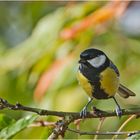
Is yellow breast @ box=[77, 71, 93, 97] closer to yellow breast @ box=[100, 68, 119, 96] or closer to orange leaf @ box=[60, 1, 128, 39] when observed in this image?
yellow breast @ box=[100, 68, 119, 96]

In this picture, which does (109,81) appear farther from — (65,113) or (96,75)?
(65,113)

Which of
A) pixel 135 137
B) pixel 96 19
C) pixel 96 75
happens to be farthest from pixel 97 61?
pixel 96 19

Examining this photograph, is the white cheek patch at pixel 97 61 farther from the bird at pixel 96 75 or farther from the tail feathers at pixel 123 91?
the tail feathers at pixel 123 91

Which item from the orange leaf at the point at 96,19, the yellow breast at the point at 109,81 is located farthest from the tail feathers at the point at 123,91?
the orange leaf at the point at 96,19

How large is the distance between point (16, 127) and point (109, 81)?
20cm

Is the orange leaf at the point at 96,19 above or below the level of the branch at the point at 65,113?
above

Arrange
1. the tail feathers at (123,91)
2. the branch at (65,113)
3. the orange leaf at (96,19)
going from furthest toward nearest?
1. the orange leaf at (96,19)
2. the tail feathers at (123,91)
3. the branch at (65,113)

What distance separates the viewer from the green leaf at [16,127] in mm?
1038

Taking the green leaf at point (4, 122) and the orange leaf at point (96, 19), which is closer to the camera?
the green leaf at point (4, 122)

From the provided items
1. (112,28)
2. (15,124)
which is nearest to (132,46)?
(112,28)

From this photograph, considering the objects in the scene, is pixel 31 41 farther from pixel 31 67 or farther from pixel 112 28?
pixel 112 28

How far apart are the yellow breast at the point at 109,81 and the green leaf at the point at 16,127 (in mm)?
152

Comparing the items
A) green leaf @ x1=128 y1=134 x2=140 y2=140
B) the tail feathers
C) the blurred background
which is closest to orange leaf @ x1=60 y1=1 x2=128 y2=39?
the blurred background

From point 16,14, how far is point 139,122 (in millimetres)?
1508
